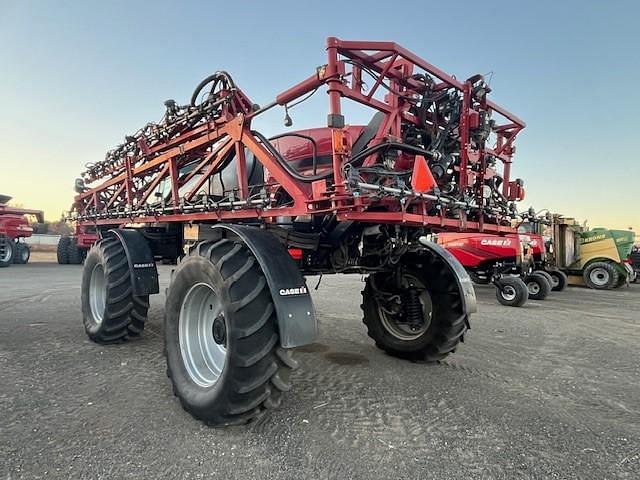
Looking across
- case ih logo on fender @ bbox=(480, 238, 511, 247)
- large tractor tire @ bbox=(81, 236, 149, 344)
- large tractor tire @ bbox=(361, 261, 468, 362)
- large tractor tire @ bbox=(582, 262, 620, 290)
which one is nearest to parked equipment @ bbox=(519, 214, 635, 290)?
large tractor tire @ bbox=(582, 262, 620, 290)

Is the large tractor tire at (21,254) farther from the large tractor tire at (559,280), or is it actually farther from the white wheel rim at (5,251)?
the large tractor tire at (559,280)

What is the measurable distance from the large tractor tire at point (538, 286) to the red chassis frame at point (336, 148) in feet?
23.3

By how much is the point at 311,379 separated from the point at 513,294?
652 cm

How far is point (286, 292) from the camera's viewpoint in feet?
8.84

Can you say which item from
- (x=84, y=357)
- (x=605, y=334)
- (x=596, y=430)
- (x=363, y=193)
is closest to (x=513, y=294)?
(x=605, y=334)

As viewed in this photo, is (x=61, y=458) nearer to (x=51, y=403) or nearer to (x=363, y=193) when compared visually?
(x=51, y=403)

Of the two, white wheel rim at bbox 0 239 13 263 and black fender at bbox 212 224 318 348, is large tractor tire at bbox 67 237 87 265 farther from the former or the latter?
black fender at bbox 212 224 318 348

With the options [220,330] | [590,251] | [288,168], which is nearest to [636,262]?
[590,251]

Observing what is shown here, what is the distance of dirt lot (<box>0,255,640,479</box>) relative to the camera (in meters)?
2.23

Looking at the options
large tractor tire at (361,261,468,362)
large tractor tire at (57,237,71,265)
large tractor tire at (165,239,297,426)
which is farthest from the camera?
large tractor tire at (57,237,71,265)

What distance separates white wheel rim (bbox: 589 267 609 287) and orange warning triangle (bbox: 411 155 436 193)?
13080 millimetres

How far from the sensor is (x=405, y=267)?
14.3 ft

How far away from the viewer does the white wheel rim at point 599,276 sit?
13.1 meters

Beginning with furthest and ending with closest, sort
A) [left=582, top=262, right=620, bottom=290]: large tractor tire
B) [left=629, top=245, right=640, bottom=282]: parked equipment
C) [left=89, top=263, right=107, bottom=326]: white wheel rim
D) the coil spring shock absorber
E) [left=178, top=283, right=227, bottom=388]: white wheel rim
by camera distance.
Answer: [left=629, top=245, right=640, bottom=282]: parked equipment < [left=582, top=262, right=620, bottom=290]: large tractor tire < [left=89, top=263, right=107, bottom=326]: white wheel rim < the coil spring shock absorber < [left=178, top=283, right=227, bottom=388]: white wheel rim
